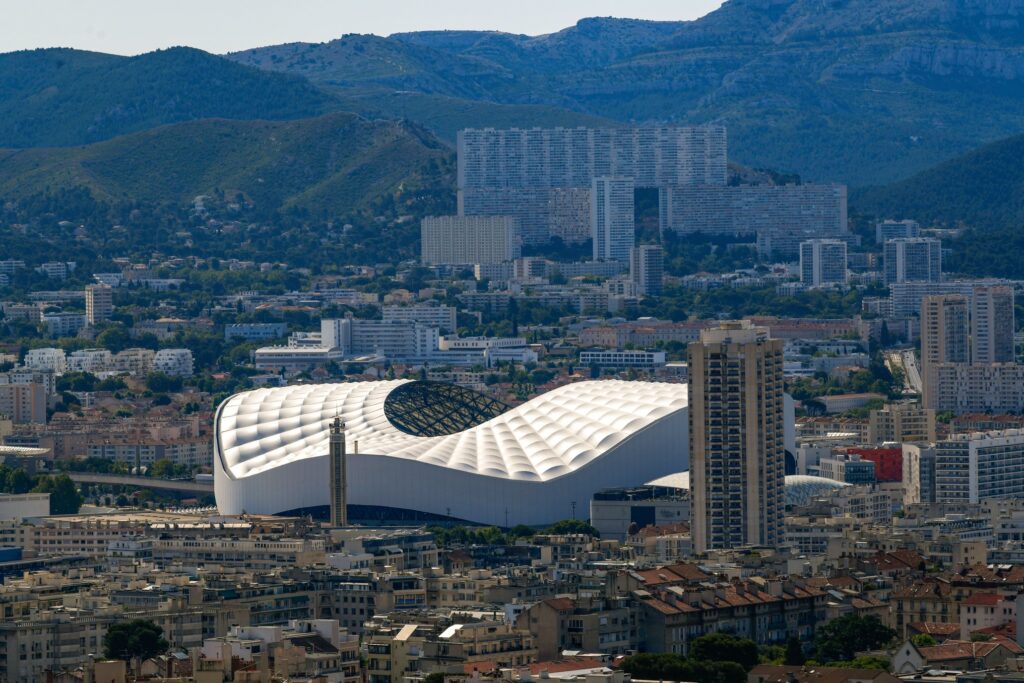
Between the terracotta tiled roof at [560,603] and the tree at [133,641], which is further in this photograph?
the tree at [133,641]

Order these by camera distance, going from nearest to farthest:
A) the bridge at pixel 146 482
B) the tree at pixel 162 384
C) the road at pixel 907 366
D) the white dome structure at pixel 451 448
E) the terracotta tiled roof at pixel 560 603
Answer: the terracotta tiled roof at pixel 560 603
the white dome structure at pixel 451 448
the bridge at pixel 146 482
the road at pixel 907 366
the tree at pixel 162 384

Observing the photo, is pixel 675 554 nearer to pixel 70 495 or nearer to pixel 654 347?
pixel 70 495

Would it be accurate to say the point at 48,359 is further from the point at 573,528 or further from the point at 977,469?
the point at 573,528

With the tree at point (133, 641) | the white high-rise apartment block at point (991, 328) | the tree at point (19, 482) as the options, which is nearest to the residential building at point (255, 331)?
the white high-rise apartment block at point (991, 328)

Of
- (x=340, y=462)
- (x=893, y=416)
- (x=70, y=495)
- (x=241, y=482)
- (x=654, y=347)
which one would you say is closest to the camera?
(x=340, y=462)

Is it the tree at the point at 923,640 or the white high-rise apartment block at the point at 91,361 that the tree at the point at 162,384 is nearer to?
the white high-rise apartment block at the point at 91,361

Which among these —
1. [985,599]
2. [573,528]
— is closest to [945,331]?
[573,528]

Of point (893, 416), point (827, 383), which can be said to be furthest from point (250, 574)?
point (827, 383)
